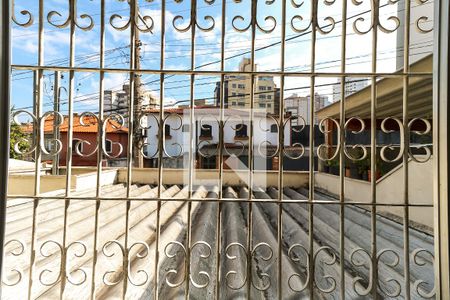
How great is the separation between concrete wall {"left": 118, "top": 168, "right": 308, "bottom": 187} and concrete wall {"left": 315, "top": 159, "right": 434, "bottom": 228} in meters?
0.54

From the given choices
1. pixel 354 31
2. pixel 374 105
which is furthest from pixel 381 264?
pixel 354 31

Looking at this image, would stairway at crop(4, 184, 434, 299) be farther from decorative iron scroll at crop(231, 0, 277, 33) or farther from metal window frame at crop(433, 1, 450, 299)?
decorative iron scroll at crop(231, 0, 277, 33)

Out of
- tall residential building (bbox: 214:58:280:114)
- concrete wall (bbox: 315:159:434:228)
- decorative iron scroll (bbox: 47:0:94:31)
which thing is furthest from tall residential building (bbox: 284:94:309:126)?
decorative iron scroll (bbox: 47:0:94:31)

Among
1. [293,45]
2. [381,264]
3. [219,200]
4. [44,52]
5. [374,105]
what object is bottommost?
[381,264]

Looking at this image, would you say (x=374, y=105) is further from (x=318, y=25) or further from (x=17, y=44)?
(x=17, y=44)

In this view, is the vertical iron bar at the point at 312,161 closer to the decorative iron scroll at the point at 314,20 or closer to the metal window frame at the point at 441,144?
the decorative iron scroll at the point at 314,20

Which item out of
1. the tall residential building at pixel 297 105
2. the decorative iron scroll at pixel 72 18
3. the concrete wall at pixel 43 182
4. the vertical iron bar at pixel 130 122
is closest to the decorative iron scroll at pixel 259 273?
the vertical iron bar at pixel 130 122

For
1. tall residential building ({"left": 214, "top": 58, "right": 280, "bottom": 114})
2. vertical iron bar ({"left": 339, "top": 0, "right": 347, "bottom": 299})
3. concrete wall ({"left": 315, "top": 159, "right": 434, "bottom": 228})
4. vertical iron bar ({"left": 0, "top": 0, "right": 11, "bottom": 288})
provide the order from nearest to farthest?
vertical iron bar ({"left": 0, "top": 0, "right": 11, "bottom": 288}), vertical iron bar ({"left": 339, "top": 0, "right": 347, "bottom": 299}), tall residential building ({"left": 214, "top": 58, "right": 280, "bottom": 114}), concrete wall ({"left": 315, "top": 159, "right": 434, "bottom": 228})

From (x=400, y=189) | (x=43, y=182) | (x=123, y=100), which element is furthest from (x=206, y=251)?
(x=43, y=182)

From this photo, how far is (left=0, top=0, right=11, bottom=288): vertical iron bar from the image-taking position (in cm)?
82

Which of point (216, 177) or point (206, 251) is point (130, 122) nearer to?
point (206, 251)

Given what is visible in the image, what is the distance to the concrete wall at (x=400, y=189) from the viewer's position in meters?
1.86

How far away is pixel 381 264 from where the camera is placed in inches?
49.5

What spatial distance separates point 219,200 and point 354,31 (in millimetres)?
767
